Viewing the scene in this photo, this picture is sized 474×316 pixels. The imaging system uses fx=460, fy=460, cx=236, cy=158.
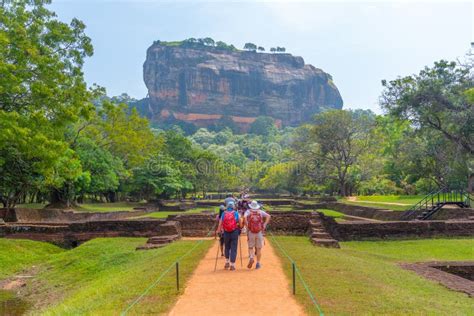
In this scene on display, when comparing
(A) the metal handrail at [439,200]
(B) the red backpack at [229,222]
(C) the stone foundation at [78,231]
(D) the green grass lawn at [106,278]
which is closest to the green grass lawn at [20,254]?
(D) the green grass lawn at [106,278]

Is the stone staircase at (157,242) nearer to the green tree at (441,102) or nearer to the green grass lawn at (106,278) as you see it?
the green grass lawn at (106,278)

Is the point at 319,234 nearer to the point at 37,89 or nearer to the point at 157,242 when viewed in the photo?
the point at 157,242

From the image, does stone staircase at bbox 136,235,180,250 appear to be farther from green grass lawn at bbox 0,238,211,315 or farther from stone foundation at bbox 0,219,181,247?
stone foundation at bbox 0,219,181,247

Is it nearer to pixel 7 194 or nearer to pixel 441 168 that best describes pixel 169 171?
pixel 7 194

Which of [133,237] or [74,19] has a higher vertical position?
[74,19]

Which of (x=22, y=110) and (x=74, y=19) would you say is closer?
(x=22, y=110)

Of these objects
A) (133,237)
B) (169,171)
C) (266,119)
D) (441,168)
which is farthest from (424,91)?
(266,119)

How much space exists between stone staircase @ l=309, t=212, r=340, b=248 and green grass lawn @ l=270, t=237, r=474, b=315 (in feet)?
3.55

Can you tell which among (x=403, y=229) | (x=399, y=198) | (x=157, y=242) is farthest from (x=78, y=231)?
(x=399, y=198)

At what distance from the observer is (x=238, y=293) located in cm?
821

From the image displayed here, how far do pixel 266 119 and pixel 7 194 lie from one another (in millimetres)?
164366

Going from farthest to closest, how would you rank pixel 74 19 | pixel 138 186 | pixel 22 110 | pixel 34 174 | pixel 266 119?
pixel 266 119, pixel 138 186, pixel 34 174, pixel 74 19, pixel 22 110

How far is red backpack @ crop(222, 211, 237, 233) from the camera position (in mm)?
10266

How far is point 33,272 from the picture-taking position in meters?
16.3
